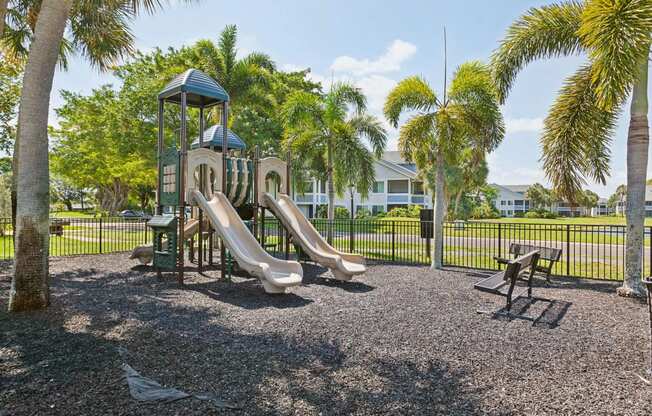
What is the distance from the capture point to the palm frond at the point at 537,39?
914cm

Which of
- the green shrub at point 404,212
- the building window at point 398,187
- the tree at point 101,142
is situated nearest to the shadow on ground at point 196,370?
the tree at point 101,142

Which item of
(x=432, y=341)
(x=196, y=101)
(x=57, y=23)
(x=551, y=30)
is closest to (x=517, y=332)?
(x=432, y=341)

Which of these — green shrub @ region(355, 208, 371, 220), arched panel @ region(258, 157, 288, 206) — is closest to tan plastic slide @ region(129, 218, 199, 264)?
arched panel @ region(258, 157, 288, 206)

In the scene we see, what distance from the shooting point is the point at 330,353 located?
468 cm

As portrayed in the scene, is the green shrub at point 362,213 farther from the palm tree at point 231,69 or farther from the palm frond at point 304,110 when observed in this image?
the palm frond at point 304,110

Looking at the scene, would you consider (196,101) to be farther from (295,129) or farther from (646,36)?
(646,36)

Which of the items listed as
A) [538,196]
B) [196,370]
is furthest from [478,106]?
[538,196]

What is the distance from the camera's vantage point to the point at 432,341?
16.9ft

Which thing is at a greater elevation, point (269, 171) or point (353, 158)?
point (353, 158)

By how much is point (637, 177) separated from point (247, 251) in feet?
26.6

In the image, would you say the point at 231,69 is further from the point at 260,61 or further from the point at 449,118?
the point at 449,118

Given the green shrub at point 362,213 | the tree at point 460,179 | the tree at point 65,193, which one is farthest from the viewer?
the tree at point 65,193

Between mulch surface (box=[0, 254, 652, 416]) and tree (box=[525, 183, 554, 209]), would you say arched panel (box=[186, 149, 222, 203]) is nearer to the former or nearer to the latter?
mulch surface (box=[0, 254, 652, 416])

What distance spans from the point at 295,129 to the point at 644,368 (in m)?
15.0
